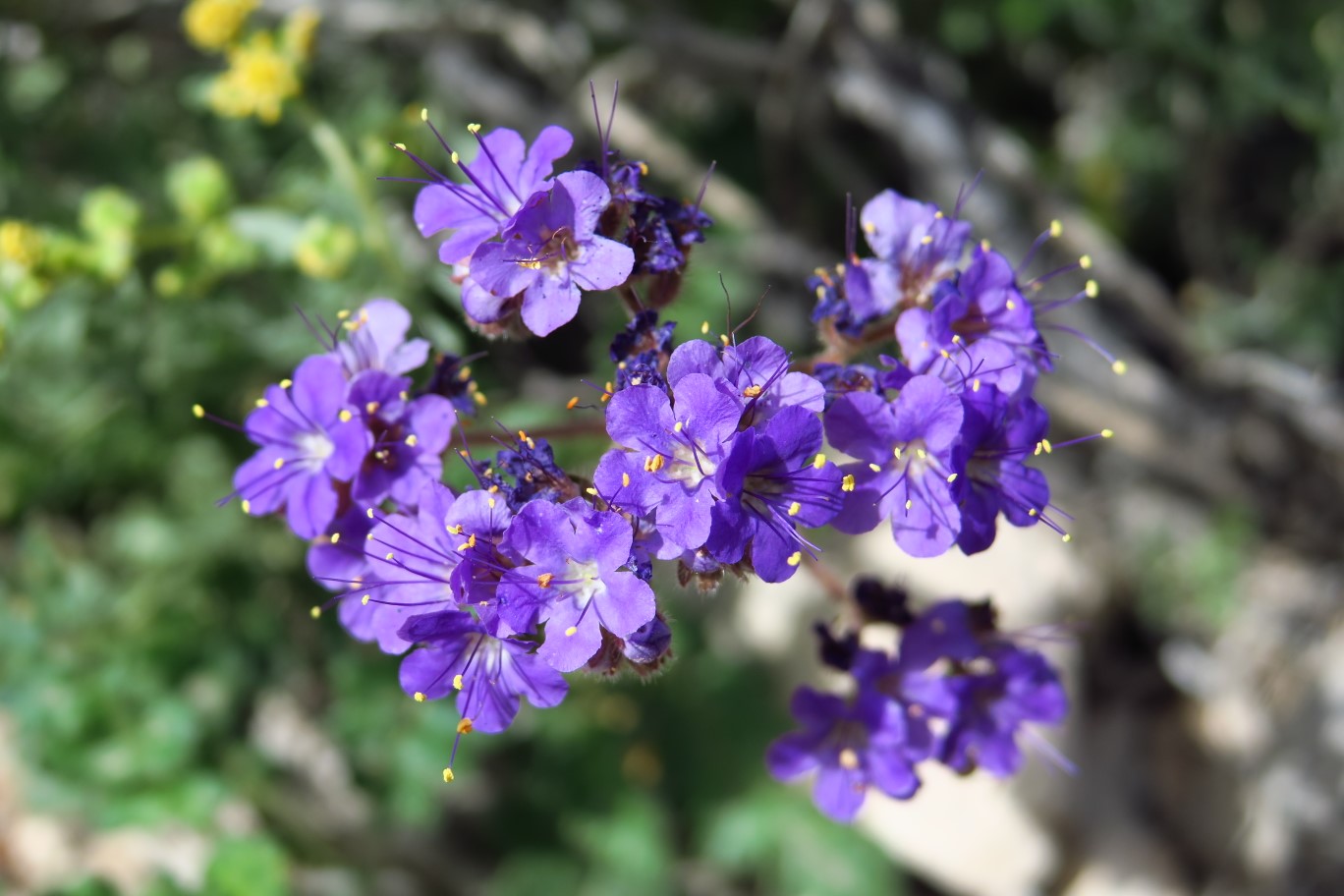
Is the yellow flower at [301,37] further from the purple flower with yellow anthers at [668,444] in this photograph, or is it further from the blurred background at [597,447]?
the purple flower with yellow anthers at [668,444]

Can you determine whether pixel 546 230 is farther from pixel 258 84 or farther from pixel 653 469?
pixel 258 84

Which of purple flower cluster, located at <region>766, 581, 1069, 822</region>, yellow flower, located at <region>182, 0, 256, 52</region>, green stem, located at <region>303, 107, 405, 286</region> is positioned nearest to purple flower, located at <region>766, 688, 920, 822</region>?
purple flower cluster, located at <region>766, 581, 1069, 822</region>

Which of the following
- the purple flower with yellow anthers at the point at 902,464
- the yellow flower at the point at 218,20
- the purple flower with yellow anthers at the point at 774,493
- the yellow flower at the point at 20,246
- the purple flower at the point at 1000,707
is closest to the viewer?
the purple flower with yellow anthers at the point at 774,493

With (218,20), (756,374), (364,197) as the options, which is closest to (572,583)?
(756,374)

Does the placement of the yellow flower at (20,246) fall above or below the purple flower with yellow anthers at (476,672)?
below

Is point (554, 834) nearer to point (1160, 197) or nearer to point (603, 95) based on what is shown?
point (603, 95)

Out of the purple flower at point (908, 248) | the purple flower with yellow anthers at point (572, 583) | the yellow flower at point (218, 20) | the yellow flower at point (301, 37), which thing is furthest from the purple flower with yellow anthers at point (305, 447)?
the yellow flower at point (218, 20)
